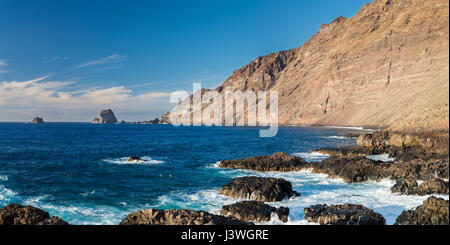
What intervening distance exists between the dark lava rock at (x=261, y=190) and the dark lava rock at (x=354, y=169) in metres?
7.04

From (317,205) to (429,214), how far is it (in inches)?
200

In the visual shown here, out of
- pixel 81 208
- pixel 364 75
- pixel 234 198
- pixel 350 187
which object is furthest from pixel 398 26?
pixel 81 208

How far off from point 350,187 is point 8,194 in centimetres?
2423

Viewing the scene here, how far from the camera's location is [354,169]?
2361 cm

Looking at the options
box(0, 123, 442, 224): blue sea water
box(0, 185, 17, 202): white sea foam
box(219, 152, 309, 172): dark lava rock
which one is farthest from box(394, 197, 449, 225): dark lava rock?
box(0, 185, 17, 202): white sea foam

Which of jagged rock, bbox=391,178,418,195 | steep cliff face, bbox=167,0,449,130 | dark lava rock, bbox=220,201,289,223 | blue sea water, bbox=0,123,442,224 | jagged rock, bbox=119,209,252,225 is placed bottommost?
blue sea water, bbox=0,123,442,224

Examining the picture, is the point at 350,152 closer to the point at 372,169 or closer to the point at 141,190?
the point at 372,169

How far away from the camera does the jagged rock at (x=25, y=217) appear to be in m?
10.6

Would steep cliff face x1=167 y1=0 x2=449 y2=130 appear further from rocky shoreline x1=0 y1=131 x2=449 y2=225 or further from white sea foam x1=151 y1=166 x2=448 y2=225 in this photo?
white sea foam x1=151 y1=166 x2=448 y2=225

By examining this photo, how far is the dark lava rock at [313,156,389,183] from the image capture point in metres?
22.6

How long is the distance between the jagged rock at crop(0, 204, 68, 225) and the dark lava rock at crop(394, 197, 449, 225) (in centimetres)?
1335
